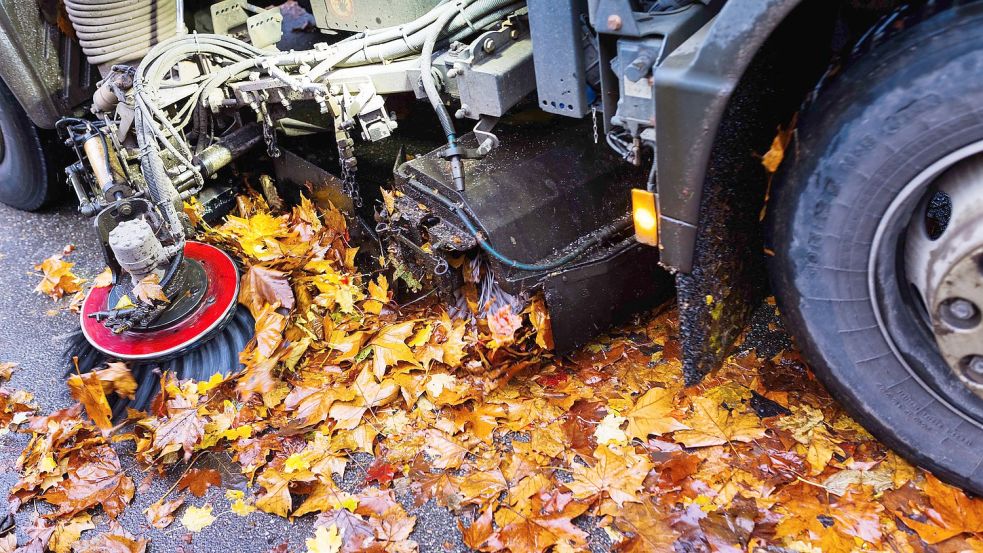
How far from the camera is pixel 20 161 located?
14.1 ft

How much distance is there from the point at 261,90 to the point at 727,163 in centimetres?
209

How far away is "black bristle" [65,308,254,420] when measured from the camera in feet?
9.09

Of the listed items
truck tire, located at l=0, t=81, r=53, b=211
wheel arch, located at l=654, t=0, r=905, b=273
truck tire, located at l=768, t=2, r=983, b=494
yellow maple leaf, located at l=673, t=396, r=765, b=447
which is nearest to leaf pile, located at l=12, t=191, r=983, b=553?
yellow maple leaf, located at l=673, t=396, r=765, b=447

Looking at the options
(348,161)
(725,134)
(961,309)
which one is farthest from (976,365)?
(348,161)

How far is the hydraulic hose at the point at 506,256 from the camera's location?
230 centimetres

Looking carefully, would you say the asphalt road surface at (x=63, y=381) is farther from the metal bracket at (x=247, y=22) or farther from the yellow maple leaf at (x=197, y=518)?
the metal bracket at (x=247, y=22)

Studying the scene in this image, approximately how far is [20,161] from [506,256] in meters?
3.53

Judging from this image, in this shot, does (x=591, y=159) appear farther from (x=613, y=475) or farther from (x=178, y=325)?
(x=178, y=325)

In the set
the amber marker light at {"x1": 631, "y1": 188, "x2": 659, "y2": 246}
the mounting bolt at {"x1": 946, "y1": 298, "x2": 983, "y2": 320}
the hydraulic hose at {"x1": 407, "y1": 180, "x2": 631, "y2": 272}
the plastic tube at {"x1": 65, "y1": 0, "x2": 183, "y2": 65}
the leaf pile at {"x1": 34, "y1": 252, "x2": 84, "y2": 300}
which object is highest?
the plastic tube at {"x1": 65, "y1": 0, "x2": 183, "y2": 65}

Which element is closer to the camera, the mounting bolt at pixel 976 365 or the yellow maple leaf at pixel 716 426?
the mounting bolt at pixel 976 365

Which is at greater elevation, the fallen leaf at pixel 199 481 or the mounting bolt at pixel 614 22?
the mounting bolt at pixel 614 22

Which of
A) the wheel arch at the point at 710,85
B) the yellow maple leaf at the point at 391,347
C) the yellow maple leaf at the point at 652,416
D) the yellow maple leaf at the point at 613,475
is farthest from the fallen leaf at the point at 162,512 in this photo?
the wheel arch at the point at 710,85

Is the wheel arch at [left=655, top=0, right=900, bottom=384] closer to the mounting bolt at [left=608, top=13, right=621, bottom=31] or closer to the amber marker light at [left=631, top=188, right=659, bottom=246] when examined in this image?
the amber marker light at [left=631, top=188, right=659, bottom=246]

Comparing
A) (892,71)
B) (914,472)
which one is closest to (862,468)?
(914,472)
